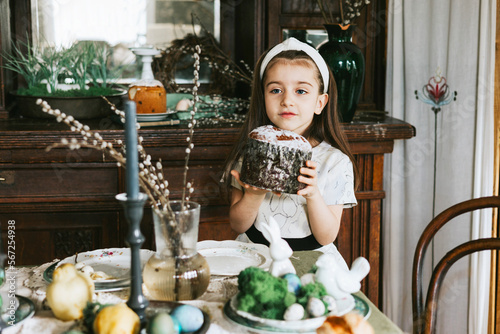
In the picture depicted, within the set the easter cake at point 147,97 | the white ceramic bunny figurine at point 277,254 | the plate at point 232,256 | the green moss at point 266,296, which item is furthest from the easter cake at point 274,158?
the easter cake at point 147,97

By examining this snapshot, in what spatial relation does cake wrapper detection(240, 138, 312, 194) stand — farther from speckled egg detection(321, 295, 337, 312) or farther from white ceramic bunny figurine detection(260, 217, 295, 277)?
speckled egg detection(321, 295, 337, 312)

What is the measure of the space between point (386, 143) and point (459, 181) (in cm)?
29

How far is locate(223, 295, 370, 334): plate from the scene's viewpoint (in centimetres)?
86

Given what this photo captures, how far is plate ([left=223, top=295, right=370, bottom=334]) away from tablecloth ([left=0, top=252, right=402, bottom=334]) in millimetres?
12

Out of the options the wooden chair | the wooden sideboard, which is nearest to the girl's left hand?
the wooden chair

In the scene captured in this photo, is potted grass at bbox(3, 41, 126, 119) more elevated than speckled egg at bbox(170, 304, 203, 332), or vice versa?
potted grass at bbox(3, 41, 126, 119)

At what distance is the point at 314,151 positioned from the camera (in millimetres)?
1719

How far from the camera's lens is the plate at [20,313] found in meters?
0.90

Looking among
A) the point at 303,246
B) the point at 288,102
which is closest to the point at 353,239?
the point at 303,246

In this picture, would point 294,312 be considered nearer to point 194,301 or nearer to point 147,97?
point 194,301

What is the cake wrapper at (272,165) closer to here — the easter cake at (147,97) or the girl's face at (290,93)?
the girl's face at (290,93)

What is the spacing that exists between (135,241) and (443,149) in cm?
161

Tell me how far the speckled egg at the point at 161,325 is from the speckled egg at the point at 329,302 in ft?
0.74

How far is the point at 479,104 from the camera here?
202cm
